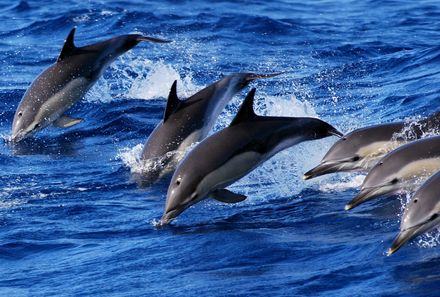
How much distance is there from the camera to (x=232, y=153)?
992cm

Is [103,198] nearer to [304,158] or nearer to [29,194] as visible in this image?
[29,194]

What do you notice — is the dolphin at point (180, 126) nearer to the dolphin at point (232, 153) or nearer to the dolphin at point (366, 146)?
the dolphin at point (232, 153)

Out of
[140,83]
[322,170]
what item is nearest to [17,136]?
[140,83]

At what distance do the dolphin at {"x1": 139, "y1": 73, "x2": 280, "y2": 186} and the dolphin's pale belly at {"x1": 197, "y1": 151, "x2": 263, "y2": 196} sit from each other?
1.67 metres

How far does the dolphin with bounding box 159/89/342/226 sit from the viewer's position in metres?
9.69

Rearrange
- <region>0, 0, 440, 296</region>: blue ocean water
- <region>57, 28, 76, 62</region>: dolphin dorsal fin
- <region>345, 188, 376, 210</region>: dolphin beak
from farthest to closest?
<region>57, 28, 76, 62</region>: dolphin dorsal fin < <region>345, 188, 376, 210</region>: dolphin beak < <region>0, 0, 440, 296</region>: blue ocean water

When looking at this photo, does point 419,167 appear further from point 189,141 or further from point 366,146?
point 189,141

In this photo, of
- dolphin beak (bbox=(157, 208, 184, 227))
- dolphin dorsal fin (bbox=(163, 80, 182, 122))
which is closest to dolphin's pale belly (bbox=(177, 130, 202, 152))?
dolphin dorsal fin (bbox=(163, 80, 182, 122))

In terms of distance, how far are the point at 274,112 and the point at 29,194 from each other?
394 cm

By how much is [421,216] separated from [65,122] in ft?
22.7

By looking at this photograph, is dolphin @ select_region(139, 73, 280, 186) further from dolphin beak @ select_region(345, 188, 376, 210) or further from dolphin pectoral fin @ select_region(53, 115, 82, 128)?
dolphin beak @ select_region(345, 188, 376, 210)

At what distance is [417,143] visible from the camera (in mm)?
9453

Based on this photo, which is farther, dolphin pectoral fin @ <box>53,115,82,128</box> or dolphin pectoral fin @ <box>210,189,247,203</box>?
dolphin pectoral fin @ <box>53,115,82,128</box>

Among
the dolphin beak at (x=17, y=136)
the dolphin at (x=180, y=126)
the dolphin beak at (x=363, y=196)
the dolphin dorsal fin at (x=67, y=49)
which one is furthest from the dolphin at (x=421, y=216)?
the dolphin beak at (x=17, y=136)
